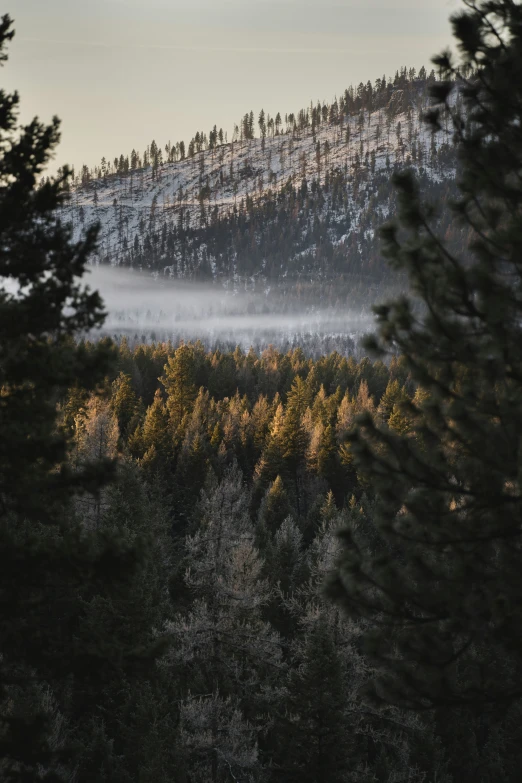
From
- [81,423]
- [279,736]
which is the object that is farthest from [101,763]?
[81,423]

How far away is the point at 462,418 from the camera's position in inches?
199

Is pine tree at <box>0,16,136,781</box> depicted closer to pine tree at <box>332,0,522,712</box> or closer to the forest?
the forest

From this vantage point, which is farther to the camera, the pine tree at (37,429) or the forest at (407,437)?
the pine tree at (37,429)

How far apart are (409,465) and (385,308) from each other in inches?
52.1

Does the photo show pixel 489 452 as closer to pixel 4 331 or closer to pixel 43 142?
pixel 4 331

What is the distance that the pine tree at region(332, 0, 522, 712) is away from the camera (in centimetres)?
498

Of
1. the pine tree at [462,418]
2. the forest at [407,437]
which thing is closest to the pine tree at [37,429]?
the forest at [407,437]

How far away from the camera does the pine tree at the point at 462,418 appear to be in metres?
4.98

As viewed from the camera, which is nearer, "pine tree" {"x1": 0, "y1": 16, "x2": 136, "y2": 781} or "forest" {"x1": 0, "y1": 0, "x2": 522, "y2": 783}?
"forest" {"x1": 0, "y1": 0, "x2": 522, "y2": 783}

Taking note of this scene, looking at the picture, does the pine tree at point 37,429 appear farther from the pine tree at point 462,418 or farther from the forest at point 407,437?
the pine tree at point 462,418

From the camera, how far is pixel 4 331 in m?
6.43

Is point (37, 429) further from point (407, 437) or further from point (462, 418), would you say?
point (462, 418)

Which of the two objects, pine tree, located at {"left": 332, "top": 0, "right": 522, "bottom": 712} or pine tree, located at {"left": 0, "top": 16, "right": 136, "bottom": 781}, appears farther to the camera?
pine tree, located at {"left": 0, "top": 16, "right": 136, "bottom": 781}

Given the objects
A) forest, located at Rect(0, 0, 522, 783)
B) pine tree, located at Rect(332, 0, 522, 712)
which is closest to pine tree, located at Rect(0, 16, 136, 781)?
forest, located at Rect(0, 0, 522, 783)
